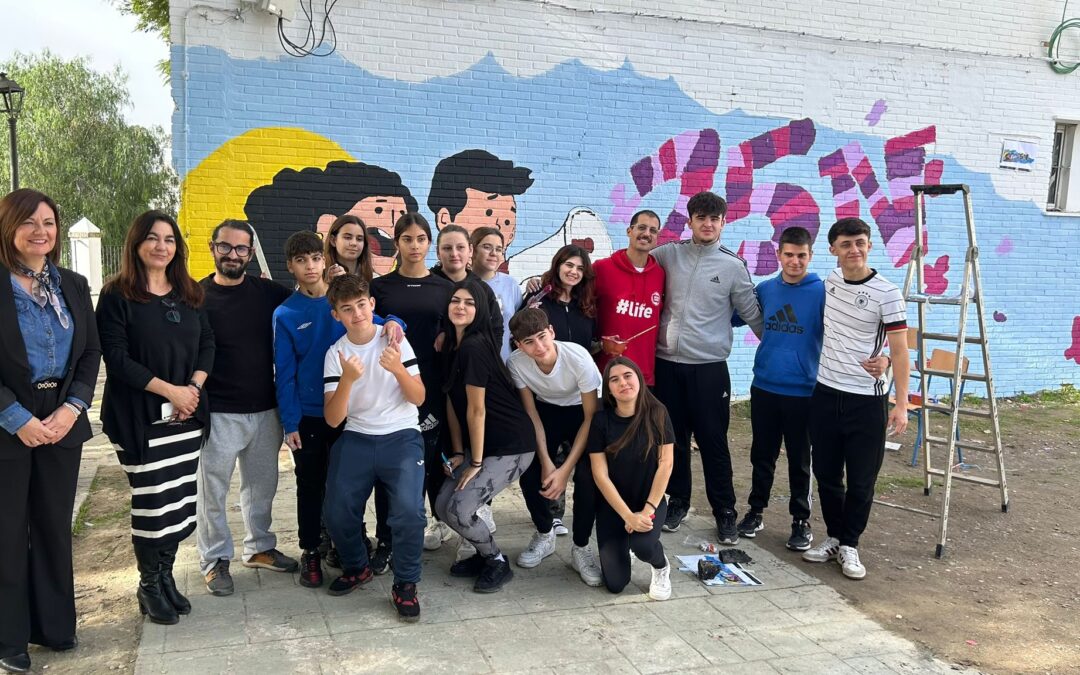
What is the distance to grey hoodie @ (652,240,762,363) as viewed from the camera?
450cm

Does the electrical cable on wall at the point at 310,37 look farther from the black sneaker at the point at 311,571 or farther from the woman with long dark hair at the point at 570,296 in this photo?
the black sneaker at the point at 311,571

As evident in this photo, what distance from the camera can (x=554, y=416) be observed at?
4.13 m

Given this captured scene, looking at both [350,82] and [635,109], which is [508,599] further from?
[635,109]

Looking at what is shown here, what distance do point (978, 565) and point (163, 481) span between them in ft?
14.8

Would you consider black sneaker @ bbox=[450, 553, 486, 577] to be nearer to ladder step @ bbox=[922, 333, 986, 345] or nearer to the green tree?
ladder step @ bbox=[922, 333, 986, 345]

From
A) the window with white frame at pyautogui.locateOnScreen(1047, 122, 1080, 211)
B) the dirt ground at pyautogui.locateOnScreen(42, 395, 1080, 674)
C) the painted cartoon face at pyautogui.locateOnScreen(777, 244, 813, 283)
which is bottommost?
the dirt ground at pyautogui.locateOnScreen(42, 395, 1080, 674)

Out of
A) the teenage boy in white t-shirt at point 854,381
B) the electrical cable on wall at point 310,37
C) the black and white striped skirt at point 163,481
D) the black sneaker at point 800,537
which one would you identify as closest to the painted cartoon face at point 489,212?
the electrical cable on wall at point 310,37

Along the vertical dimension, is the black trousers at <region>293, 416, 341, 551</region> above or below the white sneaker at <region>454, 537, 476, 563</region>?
above

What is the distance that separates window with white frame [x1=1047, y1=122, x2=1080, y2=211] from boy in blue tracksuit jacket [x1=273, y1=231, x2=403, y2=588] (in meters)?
9.56

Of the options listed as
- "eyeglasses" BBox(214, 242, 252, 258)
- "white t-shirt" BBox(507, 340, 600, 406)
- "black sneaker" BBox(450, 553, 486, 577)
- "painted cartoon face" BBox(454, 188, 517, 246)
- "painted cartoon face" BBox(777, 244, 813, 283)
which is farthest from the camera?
"painted cartoon face" BBox(454, 188, 517, 246)

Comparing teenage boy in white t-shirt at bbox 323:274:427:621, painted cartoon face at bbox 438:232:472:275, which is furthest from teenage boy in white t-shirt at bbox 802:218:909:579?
teenage boy in white t-shirt at bbox 323:274:427:621

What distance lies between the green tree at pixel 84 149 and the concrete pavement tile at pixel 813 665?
880 inches

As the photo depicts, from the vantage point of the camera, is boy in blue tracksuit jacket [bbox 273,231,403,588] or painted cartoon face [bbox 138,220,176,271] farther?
boy in blue tracksuit jacket [bbox 273,231,403,588]

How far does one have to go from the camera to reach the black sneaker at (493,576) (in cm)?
380
